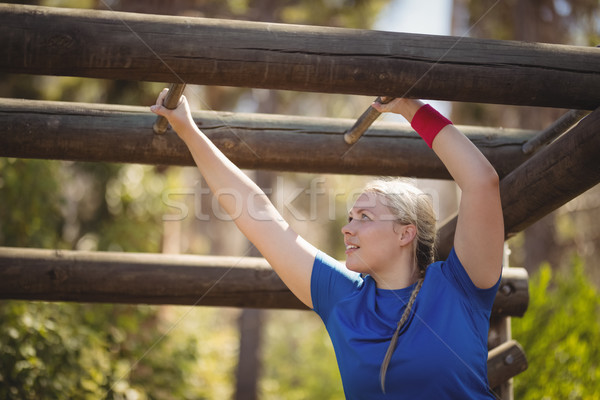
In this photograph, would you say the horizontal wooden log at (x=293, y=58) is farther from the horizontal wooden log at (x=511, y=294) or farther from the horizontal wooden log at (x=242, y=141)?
the horizontal wooden log at (x=511, y=294)

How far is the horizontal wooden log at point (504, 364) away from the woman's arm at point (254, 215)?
149 centimetres

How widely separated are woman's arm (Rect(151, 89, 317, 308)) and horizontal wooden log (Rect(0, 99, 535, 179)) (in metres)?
0.59

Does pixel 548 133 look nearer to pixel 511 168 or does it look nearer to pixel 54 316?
pixel 511 168

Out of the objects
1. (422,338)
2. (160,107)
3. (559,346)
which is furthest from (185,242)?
(422,338)

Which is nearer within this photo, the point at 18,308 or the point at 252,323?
the point at 18,308

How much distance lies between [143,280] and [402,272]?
154 cm

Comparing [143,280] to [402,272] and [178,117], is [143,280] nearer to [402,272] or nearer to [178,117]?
[178,117]

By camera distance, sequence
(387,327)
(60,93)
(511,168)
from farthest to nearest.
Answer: (60,93)
(511,168)
(387,327)

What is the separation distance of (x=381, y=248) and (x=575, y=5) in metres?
9.58

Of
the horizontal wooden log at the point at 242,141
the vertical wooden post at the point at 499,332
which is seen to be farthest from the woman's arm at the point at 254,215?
the vertical wooden post at the point at 499,332

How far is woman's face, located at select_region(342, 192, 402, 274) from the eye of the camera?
1578 millimetres

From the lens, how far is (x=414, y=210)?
1.65 metres

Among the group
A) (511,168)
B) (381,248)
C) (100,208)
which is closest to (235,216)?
(381,248)

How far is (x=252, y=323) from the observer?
982 cm
